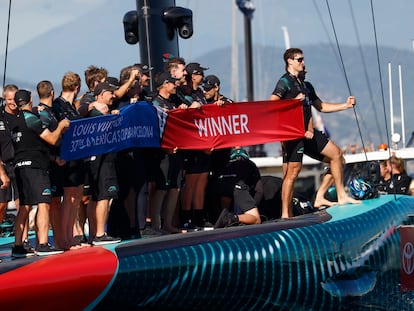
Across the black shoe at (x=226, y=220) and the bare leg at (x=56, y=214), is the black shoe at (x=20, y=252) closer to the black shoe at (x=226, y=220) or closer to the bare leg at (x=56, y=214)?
the bare leg at (x=56, y=214)

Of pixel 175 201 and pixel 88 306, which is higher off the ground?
pixel 175 201

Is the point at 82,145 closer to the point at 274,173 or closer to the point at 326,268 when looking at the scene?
the point at 326,268

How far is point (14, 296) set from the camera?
665cm

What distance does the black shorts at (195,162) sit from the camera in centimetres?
973

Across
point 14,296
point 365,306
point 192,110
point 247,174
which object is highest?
point 192,110

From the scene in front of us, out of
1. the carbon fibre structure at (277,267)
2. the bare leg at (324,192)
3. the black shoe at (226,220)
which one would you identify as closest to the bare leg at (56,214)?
the carbon fibre structure at (277,267)

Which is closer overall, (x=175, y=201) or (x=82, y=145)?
(x=82, y=145)

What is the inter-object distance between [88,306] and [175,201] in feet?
7.88

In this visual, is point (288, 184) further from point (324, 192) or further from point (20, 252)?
point (20, 252)

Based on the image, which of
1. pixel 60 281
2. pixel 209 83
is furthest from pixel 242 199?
pixel 60 281

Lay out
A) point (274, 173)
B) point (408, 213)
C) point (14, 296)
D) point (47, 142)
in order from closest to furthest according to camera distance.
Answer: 1. point (14, 296)
2. point (47, 142)
3. point (408, 213)
4. point (274, 173)

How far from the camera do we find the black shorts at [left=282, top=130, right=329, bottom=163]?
9.88 metres

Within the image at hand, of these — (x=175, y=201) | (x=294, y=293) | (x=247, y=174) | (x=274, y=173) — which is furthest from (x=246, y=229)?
(x=274, y=173)

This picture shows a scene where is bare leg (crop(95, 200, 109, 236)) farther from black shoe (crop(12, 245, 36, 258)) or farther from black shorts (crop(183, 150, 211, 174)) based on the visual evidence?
black shorts (crop(183, 150, 211, 174))
